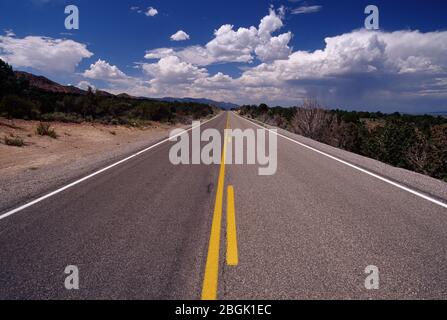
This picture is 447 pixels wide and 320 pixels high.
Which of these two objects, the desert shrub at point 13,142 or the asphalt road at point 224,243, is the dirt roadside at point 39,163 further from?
the asphalt road at point 224,243

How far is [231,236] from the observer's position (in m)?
4.38

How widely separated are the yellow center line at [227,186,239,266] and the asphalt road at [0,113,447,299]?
7cm

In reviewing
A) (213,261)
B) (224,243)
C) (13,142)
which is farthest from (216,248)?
(13,142)

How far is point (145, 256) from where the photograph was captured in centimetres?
374

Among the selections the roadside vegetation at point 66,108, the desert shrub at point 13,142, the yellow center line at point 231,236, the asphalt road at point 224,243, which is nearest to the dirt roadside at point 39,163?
the desert shrub at point 13,142

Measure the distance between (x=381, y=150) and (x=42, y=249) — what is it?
1904cm

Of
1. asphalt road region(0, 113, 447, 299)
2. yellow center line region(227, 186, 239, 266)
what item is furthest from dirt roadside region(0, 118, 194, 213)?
yellow center line region(227, 186, 239, 266)

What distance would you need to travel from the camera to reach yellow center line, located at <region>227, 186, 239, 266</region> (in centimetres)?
371

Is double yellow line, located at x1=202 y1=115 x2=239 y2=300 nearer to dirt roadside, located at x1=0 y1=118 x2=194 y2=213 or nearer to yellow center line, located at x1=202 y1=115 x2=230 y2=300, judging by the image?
yellow center line, located at x1=202 y1=115 x2=230 y2=300

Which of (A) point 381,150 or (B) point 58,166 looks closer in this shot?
(B) point 58,166

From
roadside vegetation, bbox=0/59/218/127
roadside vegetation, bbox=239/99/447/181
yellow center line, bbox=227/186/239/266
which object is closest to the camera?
yellow center line, bbox=227/186/239/266

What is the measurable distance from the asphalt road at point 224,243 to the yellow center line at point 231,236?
66mm
